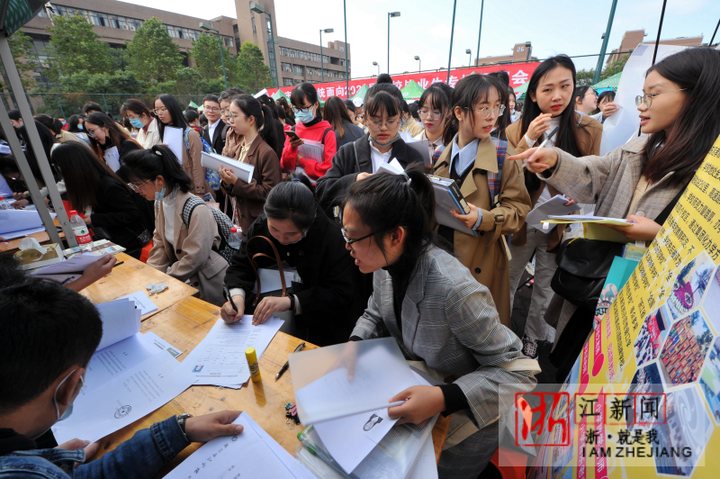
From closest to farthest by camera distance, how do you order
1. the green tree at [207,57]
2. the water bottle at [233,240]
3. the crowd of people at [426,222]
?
the crowd of people at [426,222] < the water bottle at [233,240] < the green tree at [207,57]

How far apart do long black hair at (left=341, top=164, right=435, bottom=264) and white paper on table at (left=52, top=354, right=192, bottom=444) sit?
93 cm

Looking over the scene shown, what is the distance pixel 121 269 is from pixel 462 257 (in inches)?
89.2

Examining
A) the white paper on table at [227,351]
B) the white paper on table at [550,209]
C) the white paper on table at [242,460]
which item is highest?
the white paper on table at [550,209]

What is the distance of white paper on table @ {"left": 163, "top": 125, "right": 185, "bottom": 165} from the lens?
373cm

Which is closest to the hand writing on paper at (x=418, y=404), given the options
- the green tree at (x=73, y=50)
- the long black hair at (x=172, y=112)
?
the long black hair at (x=172, y=112)

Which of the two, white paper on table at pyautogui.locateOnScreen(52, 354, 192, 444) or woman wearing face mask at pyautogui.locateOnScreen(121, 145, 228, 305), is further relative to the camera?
woman wearing face mask at pyautogui.locateOnScreen(121, 145, 228, 305)

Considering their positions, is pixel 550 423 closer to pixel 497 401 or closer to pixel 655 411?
pixel 497 401

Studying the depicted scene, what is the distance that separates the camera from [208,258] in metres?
2.34

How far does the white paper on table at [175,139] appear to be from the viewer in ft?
12.2

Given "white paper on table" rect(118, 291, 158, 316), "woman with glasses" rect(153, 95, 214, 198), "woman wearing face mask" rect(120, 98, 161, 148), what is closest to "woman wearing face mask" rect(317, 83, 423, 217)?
"white paper on table" rect(118, 291, 158, 316)

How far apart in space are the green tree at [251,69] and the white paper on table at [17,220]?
31.1 metres

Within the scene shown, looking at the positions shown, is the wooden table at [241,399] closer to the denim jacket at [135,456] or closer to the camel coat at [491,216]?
the denim jacket at [135,456]

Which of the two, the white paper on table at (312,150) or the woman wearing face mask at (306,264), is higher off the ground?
the white paper on table at (312,150)

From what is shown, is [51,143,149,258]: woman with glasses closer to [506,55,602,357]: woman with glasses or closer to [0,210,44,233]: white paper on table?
[0,210,44,233]: white paper on table
